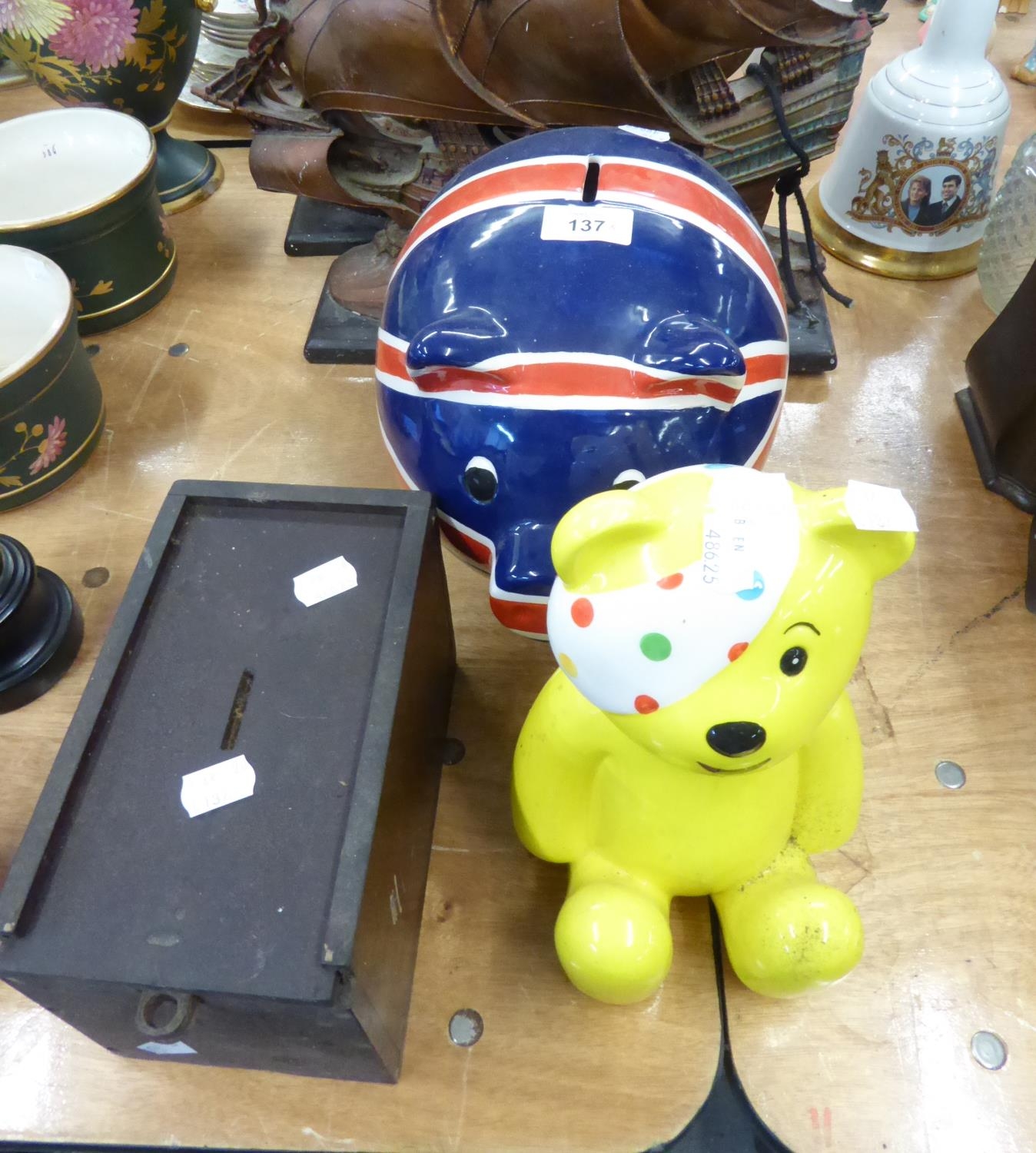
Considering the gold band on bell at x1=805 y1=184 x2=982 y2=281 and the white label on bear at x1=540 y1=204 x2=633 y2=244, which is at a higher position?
the white label on bear at x1=540 y1=204 x2=633 y2=244

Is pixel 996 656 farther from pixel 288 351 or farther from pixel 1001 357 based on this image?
pixel 288 351


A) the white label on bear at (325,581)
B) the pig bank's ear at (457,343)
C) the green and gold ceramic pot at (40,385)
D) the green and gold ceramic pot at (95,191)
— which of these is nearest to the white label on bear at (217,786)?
the white label on bear at (325,581)

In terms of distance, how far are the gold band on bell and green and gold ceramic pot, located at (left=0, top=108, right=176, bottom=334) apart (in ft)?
2.33

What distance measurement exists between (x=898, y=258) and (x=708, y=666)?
0.77 m

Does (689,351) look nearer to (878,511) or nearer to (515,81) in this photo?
(878,511)

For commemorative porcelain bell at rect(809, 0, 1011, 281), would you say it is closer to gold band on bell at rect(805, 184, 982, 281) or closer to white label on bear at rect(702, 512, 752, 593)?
gold band on bell at rect(805, 184, 982, 281)

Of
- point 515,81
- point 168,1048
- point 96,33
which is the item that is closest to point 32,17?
point 96,33

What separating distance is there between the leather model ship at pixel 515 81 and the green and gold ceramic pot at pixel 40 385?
0.74 ft

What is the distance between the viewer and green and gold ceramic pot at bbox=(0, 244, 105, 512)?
764mm

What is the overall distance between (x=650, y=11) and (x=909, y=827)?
59cm

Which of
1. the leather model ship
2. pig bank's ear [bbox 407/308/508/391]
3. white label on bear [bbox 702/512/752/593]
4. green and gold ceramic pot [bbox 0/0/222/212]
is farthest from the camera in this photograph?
green and gold ceramic pot [bbox 0/0/222/212]

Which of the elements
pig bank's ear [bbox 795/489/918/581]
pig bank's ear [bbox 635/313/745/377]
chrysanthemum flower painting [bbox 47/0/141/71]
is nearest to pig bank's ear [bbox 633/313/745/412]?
pig bank's ear [bbox 635/313/745/377]

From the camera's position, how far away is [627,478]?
0.53 meters

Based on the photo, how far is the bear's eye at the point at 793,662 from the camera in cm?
41
